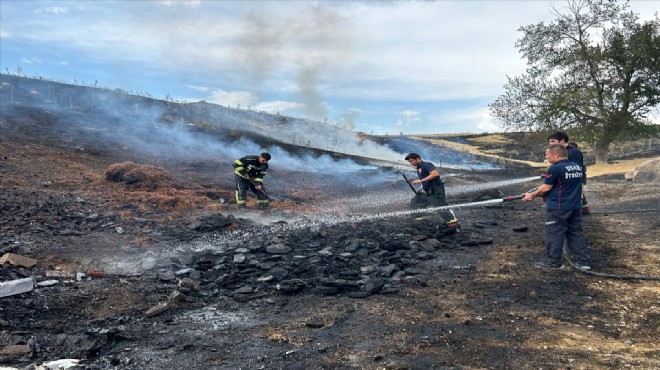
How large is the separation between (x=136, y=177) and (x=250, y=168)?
4.08 meters

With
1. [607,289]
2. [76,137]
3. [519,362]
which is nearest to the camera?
[519,362]

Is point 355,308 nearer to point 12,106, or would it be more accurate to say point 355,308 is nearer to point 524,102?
point 524,102

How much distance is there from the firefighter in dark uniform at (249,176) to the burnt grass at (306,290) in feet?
1.69

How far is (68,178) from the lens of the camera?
1284 cm

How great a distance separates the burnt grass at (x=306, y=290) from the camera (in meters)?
3.92

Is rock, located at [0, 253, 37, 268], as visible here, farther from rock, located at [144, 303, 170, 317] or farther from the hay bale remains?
the hay bale remains

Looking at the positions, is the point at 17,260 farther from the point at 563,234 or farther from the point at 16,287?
the point at 563,234

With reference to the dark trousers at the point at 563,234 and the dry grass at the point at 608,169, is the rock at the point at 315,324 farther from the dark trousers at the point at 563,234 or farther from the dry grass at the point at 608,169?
the dry grass at the point at 608,169

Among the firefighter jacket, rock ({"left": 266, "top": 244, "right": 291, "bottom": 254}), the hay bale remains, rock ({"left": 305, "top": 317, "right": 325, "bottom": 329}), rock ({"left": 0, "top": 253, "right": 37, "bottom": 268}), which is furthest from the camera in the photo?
the hay bale remains

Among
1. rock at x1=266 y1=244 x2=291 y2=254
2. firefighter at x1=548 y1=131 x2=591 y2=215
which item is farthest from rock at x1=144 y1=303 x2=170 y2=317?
firefighter at x1=548 y1=131 x2=591 y2=215

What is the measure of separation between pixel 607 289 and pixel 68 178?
45.3 feet

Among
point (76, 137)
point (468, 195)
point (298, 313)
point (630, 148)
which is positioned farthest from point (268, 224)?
point (630, 148)

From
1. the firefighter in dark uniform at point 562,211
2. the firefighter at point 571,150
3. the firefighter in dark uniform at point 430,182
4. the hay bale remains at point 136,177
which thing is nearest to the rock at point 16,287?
the firefighter in dark uniform at point 430,182

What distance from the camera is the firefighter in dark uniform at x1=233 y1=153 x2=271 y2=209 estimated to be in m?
11.5
